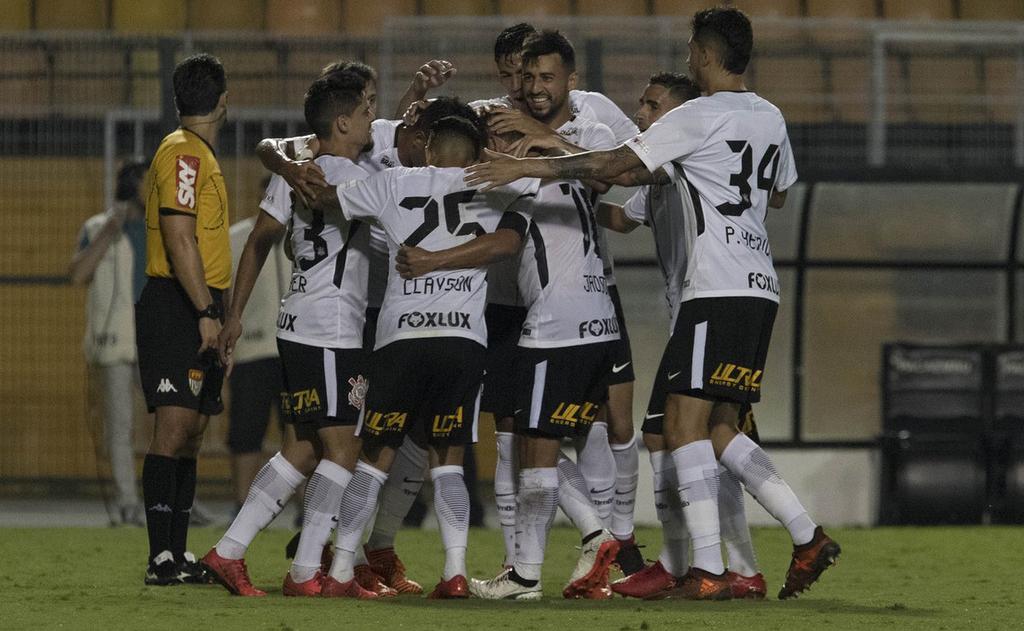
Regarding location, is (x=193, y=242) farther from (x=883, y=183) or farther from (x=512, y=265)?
(x=883, y=183)

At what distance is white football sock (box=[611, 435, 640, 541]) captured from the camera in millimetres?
6383

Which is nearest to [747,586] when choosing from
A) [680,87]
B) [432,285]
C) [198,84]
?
[432,285]

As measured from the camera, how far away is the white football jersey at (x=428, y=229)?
562cm

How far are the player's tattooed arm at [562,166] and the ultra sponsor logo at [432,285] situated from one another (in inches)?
13.0

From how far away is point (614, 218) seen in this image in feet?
21.3

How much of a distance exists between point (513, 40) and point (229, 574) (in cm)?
223

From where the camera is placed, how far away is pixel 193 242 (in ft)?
20.4

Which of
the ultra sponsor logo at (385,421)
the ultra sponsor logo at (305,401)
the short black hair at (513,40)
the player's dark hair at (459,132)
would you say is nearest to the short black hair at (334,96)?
the player's dark hair at (459,132)

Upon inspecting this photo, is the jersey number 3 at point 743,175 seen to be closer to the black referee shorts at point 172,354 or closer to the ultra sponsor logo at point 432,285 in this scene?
the ultra sponsor logo at point 432,285

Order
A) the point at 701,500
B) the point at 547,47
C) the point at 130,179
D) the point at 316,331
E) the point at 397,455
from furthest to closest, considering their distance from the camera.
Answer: the point at 130,179
the point at 397,455
the point at 547,47
the point at 316,331
the point at 701,500

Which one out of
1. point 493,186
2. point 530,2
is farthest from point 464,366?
point 530,2

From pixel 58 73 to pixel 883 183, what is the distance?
201 inches

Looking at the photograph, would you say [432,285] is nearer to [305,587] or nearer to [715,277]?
[715,277]

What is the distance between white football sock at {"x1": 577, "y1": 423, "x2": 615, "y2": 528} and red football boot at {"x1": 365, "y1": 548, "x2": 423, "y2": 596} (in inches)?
29.3
